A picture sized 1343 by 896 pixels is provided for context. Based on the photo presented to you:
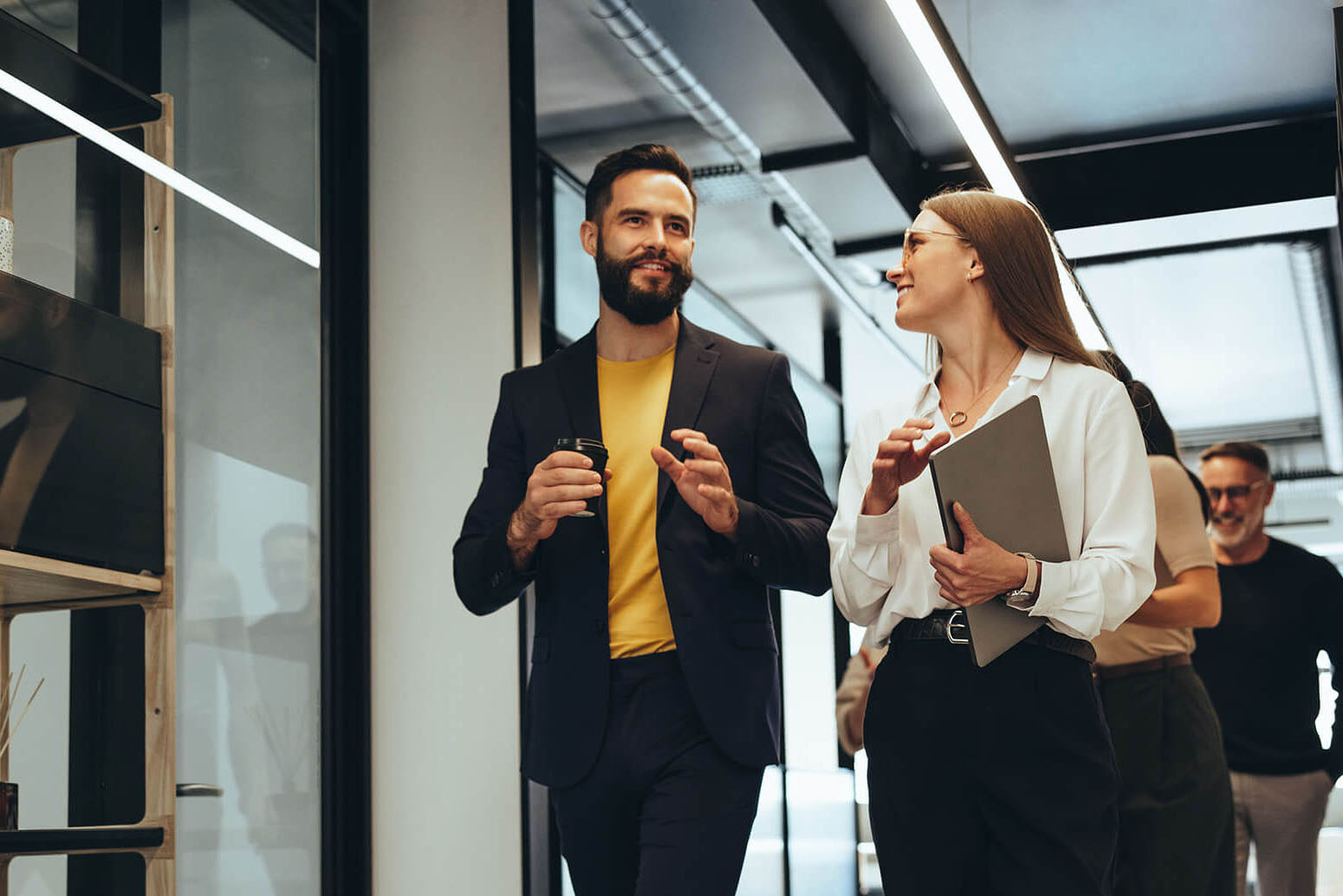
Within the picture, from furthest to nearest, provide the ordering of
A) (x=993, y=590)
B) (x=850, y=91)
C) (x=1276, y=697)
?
(x=850, y=91), (x=1276, y=697), (x=993, y=590)

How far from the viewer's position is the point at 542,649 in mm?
2293

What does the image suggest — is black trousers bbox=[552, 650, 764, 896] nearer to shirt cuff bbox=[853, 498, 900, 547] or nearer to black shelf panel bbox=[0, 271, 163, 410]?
shirt cuff bbox=[853, 498, 900, 547]

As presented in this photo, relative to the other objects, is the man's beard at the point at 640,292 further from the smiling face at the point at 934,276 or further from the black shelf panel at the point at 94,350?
the black shelf panel at the point at 94,350

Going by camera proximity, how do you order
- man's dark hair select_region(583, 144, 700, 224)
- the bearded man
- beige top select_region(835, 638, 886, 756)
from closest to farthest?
man's dark hair select_region(583, 144, 700, 224) < beige top select_region(835, 638, 886, 756) < the bearded man

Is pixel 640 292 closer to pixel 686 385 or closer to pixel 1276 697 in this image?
pixel 686 385

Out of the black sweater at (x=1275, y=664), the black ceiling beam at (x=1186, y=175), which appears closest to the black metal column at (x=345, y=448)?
the black ceiling beam at (x=1186, y=175)

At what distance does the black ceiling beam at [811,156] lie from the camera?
4.73 meters

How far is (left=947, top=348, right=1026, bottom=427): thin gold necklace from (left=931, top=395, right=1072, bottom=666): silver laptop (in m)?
0.26

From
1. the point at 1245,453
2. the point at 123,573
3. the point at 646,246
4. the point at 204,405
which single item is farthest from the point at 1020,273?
the point at 1245,453

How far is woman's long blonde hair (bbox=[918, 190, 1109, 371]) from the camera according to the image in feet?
6.91

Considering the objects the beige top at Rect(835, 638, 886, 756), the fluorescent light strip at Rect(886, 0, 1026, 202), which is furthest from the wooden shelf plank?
the fluorescent light strip at Rect(886, 0, 1026, 202)

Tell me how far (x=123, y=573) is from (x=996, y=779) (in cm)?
149

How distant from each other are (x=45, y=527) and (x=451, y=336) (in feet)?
4.60

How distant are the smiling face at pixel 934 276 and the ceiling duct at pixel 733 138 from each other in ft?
6.01
